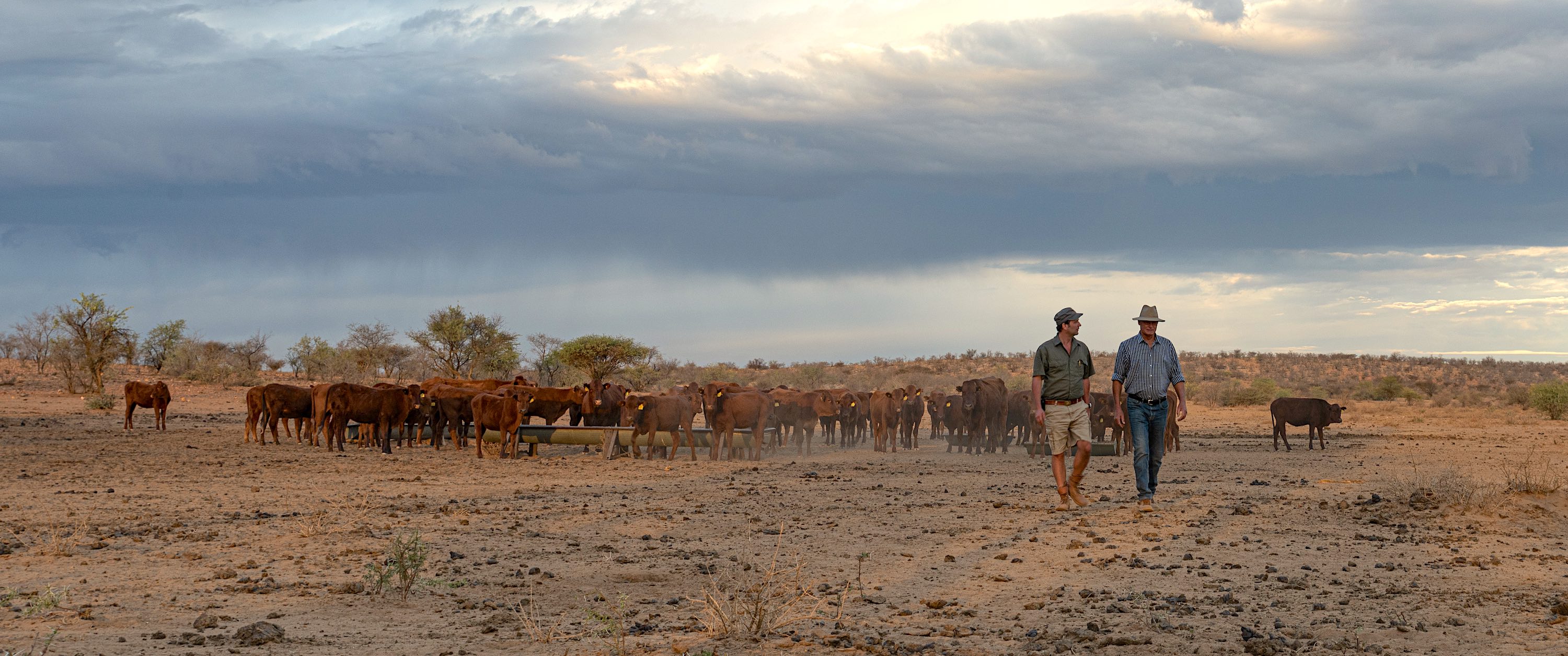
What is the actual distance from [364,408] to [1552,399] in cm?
3586

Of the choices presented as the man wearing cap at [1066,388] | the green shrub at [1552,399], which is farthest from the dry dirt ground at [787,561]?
the green shrub at [1552,399]

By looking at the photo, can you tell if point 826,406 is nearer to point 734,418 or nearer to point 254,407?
point 734,418

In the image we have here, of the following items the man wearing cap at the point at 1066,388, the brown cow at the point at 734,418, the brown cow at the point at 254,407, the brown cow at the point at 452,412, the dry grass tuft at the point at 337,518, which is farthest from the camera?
the brown cow at the point at 254,407

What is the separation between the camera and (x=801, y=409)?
2591cm

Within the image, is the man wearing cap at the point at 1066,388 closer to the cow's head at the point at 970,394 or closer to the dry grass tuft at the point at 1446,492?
the dry grass tuft at the point at 1446,492

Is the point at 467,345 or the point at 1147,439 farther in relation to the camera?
the point at 467,345

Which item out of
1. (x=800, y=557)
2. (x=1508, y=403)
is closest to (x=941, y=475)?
(x=800, y=557)

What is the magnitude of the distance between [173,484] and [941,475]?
36.6ft

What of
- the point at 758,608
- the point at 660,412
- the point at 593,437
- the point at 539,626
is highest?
the point at 660,412

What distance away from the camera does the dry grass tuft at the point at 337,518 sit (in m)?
10.4

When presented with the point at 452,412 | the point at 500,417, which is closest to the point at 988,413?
the point at 500,417

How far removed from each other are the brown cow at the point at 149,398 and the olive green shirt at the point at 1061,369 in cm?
2342

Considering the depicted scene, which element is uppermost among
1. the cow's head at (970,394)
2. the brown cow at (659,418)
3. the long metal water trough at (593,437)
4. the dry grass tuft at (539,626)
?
the cow's head at (970,394)

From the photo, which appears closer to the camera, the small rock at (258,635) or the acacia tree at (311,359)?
the small rock at (258,635)
